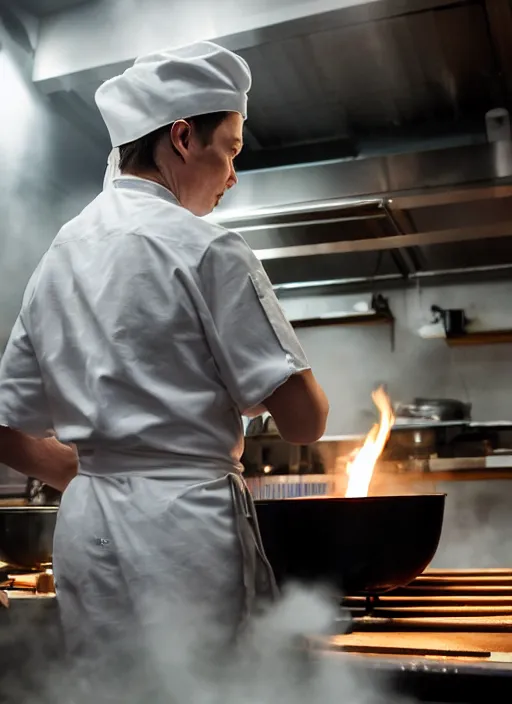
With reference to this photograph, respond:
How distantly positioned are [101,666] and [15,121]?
2.23 m

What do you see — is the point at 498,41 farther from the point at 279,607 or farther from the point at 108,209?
the point at 279,607

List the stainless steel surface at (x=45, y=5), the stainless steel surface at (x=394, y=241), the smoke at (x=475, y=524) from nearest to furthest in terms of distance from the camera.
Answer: the stainless steel surface at (x=45, y=5), the stainless steel surface at (x=394, y=241), the smoke at (x=475, y=524)

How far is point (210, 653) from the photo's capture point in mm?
777

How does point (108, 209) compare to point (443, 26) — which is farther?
point (443, 26)

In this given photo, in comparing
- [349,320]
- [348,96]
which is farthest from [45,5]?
[349,320]

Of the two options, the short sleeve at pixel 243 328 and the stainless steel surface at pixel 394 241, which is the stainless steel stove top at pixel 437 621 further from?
the stainless steel surface at pixel 394 241

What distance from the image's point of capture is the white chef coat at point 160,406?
785 millimetres

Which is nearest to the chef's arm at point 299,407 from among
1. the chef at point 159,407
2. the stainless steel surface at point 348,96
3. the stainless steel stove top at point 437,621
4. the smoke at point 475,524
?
the chef at point 159,407

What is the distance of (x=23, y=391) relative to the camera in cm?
94

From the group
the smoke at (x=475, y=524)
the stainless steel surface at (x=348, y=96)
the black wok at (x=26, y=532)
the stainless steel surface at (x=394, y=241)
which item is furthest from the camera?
the smoke at (x=475, y=524)

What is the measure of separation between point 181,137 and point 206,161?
4 cm

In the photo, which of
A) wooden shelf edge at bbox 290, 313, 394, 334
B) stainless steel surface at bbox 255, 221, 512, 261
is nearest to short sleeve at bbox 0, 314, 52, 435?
stainless steel surface at bbox 255, 221, 512, 261

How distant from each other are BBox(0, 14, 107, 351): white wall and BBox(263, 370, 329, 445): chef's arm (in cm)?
189

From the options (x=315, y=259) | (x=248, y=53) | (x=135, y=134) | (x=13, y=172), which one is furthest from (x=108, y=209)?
(x=315, y=259)
